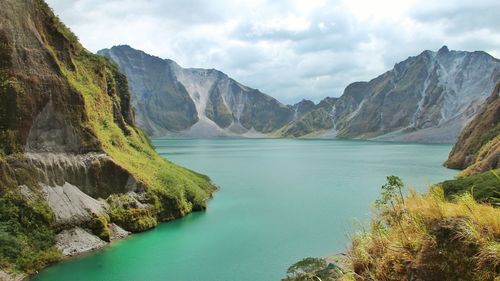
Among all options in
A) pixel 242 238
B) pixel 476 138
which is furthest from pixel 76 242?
pixel 476 138

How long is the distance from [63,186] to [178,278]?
13520 mm

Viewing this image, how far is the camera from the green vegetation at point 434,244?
770 centimetres

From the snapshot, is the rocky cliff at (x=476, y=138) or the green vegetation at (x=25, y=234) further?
the rocky cliff at (x=476, y=138)

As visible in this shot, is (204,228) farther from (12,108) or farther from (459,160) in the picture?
(459,160)

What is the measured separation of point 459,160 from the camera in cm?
9444

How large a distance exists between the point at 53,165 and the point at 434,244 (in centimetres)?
3374

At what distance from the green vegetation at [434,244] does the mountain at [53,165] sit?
24.3 meters

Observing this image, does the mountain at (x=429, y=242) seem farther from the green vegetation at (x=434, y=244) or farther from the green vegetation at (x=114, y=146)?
the green vegetation at (x=114, y=146)

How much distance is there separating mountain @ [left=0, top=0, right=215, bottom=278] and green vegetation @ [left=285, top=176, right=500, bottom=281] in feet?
79.6

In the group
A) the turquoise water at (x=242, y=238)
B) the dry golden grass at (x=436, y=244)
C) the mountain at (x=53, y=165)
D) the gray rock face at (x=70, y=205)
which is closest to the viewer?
the dry golden grass at (x=436, y=244)

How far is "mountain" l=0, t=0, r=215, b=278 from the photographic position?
32.4 m

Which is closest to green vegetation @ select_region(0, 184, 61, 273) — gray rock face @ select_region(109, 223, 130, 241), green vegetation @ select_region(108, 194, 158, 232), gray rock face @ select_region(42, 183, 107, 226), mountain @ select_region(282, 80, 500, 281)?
gray rock face @ select_region(42, 183, 107, 226)

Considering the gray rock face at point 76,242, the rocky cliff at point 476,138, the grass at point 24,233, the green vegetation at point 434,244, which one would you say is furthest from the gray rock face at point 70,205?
the rocky cliff at point 476,138

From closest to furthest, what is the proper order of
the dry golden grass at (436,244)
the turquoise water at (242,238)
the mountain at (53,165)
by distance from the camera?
the dry golden grass at (436,244)
the turquoise water at (242,238)
the mountain at (53,165)
